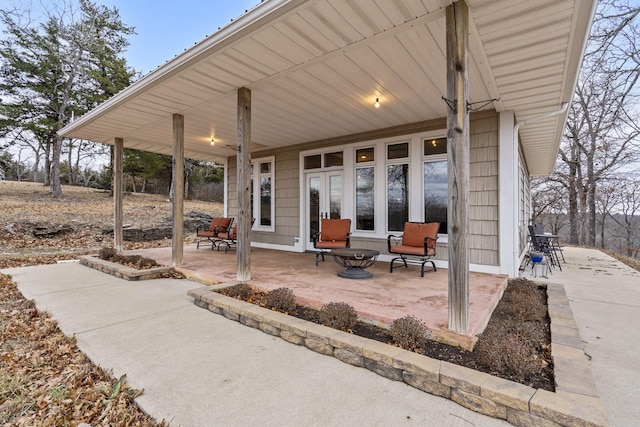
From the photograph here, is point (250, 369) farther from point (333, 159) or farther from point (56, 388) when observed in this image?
point (333, 159)

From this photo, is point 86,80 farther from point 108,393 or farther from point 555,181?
point 555,181

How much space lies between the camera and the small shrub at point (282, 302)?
3.14 metres

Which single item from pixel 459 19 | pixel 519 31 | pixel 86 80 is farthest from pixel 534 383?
pixel 86 80

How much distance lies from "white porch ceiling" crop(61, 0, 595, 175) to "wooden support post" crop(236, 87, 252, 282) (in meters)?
0.26

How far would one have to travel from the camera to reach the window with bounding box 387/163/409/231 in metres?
5.78

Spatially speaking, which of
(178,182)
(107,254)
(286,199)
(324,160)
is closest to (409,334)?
(178,182)

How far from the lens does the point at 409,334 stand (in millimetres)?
2359

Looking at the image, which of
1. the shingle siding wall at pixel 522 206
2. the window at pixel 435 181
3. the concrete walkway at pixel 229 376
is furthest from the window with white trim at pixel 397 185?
the concrete walkway at pixel 229 376

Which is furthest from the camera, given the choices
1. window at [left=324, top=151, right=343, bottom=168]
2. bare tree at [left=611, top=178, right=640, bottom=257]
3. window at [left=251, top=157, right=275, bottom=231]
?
bare tree at [left=611, top=178, right=640, bottom=257]

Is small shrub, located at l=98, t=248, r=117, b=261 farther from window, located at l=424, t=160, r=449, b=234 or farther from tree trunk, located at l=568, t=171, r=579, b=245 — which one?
tree trunk, located at l=568, t=171, r=579, b=245

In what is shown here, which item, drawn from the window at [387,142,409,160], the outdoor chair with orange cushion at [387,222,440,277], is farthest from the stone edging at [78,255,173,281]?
the window at [387,142,409,160]

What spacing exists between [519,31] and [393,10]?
1.21 metres

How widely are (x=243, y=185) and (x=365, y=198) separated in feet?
9.72

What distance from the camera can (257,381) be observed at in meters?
2.04
